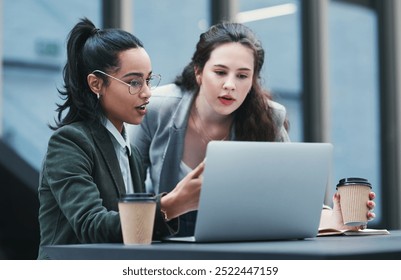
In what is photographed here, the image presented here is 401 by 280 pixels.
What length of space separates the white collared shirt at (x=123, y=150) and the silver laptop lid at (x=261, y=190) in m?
0.37

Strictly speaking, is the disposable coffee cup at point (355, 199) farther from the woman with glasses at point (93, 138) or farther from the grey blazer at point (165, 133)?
the grey blazer at point (165, 133)

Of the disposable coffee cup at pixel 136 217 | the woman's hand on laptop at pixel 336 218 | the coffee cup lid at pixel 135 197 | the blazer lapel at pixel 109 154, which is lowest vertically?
the woman's hand on laptop at pixel 336 218

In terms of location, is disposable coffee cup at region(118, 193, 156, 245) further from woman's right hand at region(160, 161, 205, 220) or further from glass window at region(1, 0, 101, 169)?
glass window at region(1, 0, 101, 169)

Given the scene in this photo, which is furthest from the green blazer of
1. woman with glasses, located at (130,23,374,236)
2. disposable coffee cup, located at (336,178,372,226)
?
woman with glasses, located at (130,23,374,236)

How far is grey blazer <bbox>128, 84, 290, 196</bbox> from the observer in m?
2.29

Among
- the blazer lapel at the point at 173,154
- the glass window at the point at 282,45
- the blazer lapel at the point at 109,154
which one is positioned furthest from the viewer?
the glass window at the point at 282,45

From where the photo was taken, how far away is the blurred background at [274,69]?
345 centimetres

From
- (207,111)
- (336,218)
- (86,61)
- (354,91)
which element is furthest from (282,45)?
(86,61)

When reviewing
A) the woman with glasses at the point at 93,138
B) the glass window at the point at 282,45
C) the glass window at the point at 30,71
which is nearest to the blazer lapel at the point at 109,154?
the woman with glasses at the point at 93,138

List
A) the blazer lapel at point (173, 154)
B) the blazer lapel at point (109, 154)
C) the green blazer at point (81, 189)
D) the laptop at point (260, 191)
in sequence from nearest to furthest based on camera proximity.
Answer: the laptop at point (260, 191)
the green blazer at point (81, 189)
the blazer lapel at point (109, 154)
the blazer lapel at point (173, 154)

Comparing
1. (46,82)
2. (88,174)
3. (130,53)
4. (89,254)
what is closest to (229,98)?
(130,53)

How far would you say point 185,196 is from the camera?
51.6 inches

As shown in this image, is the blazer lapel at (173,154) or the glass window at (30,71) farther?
the glass window at (30,71)

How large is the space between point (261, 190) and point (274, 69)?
3480 millimetres
